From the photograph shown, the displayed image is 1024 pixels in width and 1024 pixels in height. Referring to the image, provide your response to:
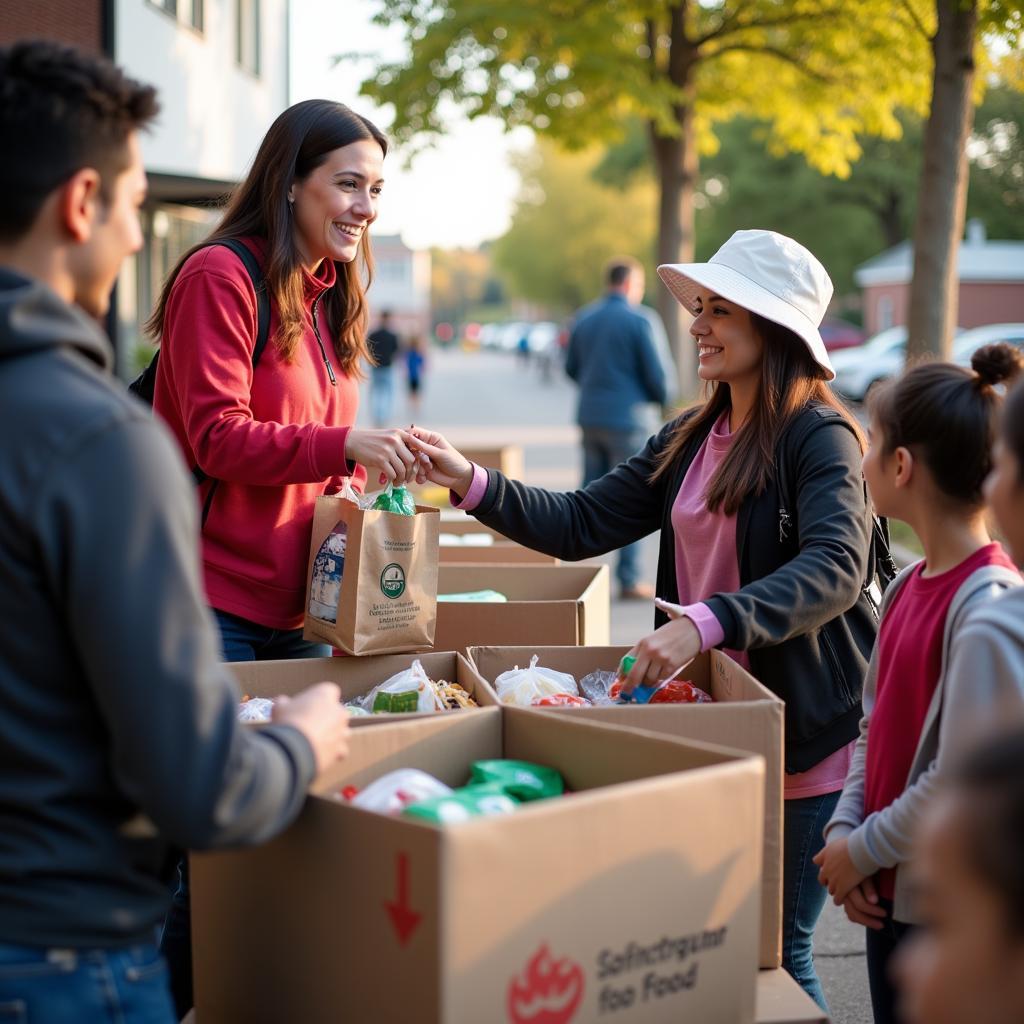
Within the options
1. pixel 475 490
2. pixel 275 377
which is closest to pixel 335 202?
pixel 275 377

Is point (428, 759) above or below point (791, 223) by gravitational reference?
below

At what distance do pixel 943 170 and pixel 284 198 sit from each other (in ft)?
27.1

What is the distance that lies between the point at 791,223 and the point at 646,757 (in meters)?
47.3

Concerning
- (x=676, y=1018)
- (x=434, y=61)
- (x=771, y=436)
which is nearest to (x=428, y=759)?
(x=676, y=1018)

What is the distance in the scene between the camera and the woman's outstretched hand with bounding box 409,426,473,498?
317 centimetres

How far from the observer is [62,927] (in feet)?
5.16

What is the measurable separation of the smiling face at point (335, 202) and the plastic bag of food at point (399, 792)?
5.29 ft

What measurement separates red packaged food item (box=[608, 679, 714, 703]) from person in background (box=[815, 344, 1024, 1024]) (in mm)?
330

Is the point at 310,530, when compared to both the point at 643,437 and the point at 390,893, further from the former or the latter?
the point at 643,437

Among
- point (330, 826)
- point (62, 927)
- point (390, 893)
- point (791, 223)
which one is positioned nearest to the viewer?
point (62, 927)

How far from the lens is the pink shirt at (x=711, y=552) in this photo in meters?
2.83

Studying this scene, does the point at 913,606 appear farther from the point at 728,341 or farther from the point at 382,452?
the point at 382,452

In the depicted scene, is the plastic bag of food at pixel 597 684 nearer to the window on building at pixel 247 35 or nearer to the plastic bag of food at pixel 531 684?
the plastic bag of food at pixel 531 684

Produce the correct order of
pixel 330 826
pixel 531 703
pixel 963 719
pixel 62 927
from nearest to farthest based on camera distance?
pixel 62 927 → pixel 330 826 → pixel 963 719 → pixel 531 703
